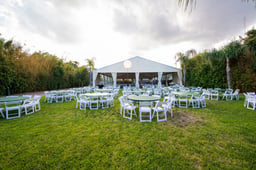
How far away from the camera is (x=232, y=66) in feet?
31.0

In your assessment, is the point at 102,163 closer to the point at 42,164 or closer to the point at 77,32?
the point at 42,164

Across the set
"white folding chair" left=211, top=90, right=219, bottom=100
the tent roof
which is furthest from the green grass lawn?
the tent roof

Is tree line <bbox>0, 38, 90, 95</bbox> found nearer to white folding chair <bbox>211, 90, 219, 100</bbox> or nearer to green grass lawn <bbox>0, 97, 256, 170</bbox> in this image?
green grass lawn <bbox>0, 97, 256, 170</bbox>

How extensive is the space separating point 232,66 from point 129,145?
12277 millimetres

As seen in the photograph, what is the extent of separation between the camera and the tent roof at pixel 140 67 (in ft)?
46.2

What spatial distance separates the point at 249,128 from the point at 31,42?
608 inches

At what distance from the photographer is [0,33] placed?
746cm

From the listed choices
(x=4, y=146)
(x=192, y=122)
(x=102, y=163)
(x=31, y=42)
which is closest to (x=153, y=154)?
(x=102, y=163)

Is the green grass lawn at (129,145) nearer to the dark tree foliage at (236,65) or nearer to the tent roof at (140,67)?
the dark tree foliage at (236,65)

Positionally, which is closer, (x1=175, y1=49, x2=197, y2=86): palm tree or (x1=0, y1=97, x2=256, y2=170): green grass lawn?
(x1=0, y1=97, x2=256, y2=170): green grass lawn

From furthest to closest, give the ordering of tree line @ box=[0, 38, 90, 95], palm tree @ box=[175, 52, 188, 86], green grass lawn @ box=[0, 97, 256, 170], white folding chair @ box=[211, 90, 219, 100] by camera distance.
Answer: palm tree @ box=[175, 52, 188, 86]
tree line @ box=[0, 38, 90, 95]
white folding chair @ box=[211, 90, 219, 100]
green grass lawn @ box=[0, 97, 256, 170]

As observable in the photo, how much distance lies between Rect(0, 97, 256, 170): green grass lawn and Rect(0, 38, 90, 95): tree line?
7349mm

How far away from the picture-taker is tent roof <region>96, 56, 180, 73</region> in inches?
555

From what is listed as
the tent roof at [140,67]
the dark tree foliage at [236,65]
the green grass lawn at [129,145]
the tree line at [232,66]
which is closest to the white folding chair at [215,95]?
the tree line at [232,66]
